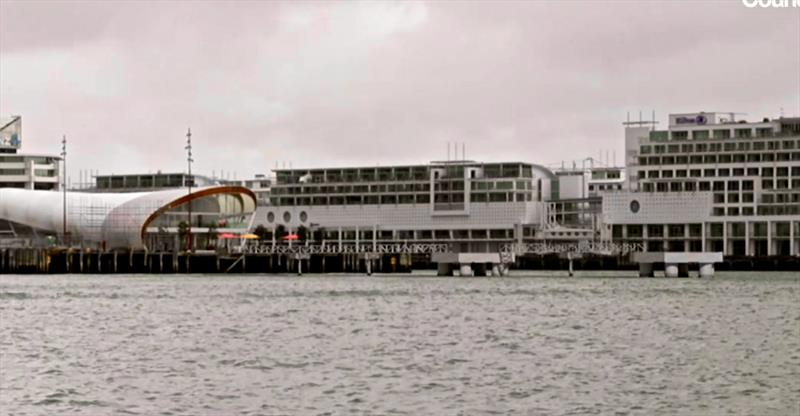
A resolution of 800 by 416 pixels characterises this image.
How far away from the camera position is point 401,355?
47.6 metres

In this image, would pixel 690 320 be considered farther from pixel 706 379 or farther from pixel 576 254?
pixel 576 254

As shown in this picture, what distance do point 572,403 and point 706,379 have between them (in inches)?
238

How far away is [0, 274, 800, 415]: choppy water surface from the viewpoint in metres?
36.7

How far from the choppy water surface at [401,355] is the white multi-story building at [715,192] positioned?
8800 cm

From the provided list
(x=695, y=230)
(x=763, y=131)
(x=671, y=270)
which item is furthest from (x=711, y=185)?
(x=671, y=270)

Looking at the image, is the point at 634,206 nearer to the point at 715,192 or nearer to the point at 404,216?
the point at 715,192

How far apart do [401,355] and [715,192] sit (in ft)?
441

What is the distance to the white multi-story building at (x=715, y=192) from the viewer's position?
17212 cm

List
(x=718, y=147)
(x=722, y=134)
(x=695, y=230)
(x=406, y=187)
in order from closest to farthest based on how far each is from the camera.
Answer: (x=695, y=230) → (x=718, y=147) → (x=722, y=134) → (x=406, y=187)

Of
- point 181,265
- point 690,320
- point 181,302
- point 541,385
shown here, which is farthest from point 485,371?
point 181,265

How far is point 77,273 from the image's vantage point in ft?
477

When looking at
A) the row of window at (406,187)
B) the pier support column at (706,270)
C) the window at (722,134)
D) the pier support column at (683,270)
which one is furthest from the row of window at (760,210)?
the pier support column at (683,270)

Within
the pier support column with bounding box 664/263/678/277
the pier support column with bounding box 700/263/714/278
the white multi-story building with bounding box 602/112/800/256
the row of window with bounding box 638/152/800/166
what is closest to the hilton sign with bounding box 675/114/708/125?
the white multi-story building with bounding box 602/112/800/256

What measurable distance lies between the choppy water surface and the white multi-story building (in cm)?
8800
